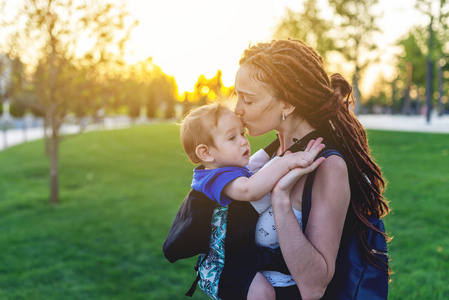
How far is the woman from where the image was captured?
1824 mm

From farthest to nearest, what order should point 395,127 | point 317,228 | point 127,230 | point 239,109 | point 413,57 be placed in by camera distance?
point 413,57 < point 395,127 < point 127,230 < point 239,109 < point 317,228

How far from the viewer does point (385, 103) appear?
90.2 meters

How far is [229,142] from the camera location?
2133mm

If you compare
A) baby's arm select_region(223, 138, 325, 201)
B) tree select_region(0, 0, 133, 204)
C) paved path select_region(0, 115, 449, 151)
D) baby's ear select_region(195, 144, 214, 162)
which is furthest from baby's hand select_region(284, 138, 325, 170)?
paved path select_region(0, 115, 449, 151)

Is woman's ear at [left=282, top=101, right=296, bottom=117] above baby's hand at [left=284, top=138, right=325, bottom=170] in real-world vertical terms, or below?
above

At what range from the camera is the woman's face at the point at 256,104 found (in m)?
2.01

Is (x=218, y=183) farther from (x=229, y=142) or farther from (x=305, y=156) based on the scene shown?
(x=305, y=156)

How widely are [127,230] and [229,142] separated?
6.75m

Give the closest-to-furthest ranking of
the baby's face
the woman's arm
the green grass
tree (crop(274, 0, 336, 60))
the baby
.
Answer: the woman's arm
the baby
the baby's face
the green grass
tree (crop(274, 0, 336, 60))

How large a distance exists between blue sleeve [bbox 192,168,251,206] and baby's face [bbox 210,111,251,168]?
0.24 feet

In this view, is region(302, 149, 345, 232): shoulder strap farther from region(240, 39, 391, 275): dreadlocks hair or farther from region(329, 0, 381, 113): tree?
region(329, 0, 381, 113): tree

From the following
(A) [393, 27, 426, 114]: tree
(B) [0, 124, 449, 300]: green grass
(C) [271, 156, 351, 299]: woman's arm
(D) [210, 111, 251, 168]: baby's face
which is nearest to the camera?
(C) [271, 156, 351, 299]: woman's arm

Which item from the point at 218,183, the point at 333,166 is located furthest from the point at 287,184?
the point at 218,183

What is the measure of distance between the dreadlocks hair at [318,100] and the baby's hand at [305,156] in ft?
0.44
